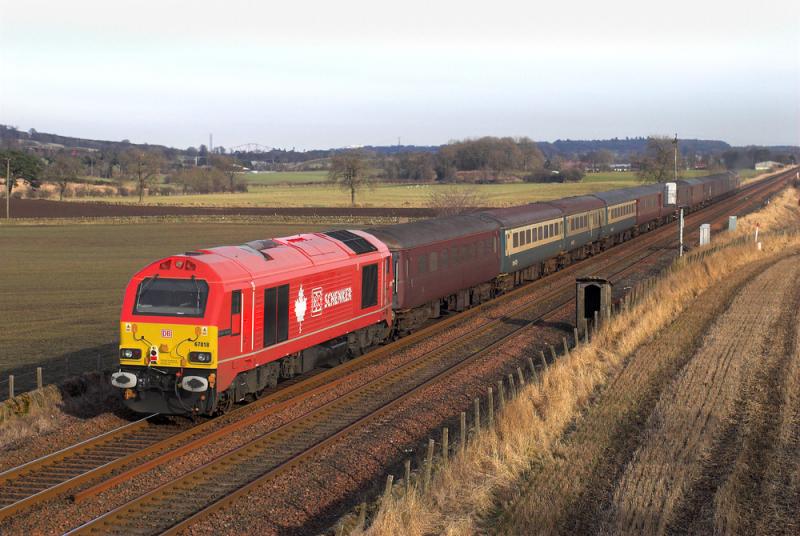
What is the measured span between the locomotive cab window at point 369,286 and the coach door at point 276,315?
4.16 m

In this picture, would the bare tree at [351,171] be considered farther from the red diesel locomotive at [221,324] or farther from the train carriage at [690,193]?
the red diesel locomotive at [221,324]

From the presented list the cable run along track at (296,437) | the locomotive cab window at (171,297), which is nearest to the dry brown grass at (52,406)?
the locomotive cab window at (171,297)

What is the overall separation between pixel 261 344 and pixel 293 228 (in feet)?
210

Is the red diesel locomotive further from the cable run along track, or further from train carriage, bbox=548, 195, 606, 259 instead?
train carriage, bbox=548, 195, 606, 259

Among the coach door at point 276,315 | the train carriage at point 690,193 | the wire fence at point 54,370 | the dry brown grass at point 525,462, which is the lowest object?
the wire fence at point 54,370

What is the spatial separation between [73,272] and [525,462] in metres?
43.9

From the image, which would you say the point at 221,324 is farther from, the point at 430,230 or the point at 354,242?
the point at 430,230

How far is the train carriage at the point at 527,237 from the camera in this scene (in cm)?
3450

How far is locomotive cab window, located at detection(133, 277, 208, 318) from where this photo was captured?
55.2 ft

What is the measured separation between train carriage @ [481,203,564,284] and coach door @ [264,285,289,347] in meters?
16.2

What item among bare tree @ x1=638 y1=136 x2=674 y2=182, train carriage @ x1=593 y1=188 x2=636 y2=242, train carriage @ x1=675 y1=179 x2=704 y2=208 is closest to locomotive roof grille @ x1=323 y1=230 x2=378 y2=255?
train carriage @ x1=593 y1=188 x2=636 y2=242

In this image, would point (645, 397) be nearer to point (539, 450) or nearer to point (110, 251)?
point (539, 450)

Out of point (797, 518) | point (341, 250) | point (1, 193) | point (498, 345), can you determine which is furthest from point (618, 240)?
point (1, 193)

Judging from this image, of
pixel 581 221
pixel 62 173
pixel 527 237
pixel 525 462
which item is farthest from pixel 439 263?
pixel 62 173
